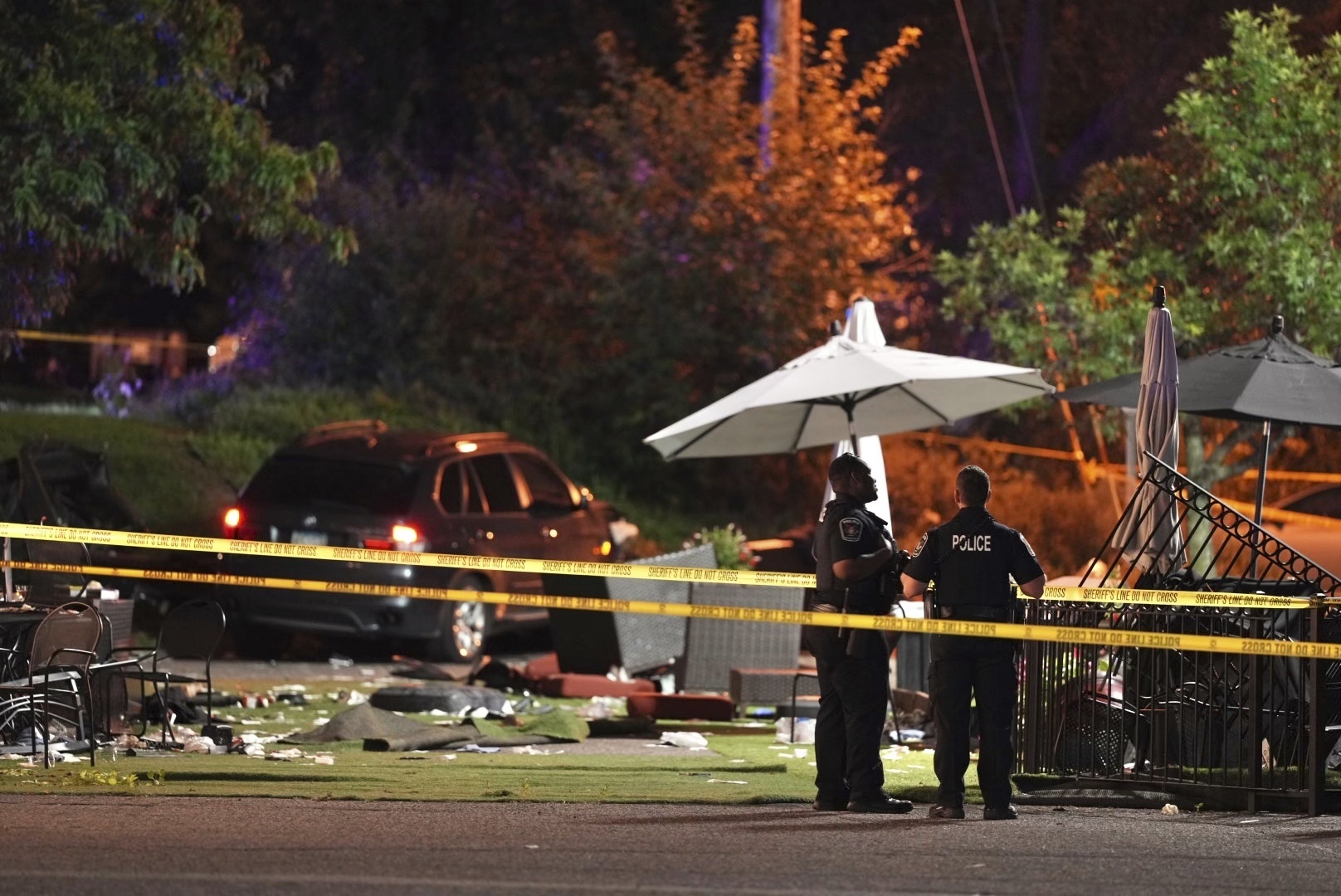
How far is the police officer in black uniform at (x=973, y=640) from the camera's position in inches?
380

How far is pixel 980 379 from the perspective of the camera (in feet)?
45.4

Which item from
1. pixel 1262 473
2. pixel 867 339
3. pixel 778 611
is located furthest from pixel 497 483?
pixel 1262 473

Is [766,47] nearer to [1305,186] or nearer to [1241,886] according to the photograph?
[1305,186]

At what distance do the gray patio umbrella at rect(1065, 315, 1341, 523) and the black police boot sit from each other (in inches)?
136

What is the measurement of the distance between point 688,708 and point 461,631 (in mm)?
3824

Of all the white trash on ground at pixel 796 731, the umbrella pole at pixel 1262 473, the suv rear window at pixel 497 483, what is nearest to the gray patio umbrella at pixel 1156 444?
the umbrella pole at pixel 1262 473

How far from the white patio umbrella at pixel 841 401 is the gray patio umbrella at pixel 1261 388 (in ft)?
2.29

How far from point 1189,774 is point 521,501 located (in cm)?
844

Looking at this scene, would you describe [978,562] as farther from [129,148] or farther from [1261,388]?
[129,148]

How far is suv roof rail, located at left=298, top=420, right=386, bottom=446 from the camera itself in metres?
17.5

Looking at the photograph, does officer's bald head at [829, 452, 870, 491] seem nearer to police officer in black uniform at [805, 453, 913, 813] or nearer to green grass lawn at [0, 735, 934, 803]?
police officer in black uniform at [805, 453, 913, 813]

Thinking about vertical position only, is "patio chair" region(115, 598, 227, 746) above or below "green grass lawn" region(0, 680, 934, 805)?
above

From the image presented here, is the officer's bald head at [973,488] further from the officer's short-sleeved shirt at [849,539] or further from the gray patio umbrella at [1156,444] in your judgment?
the gray patio umbrella at [1156,444]

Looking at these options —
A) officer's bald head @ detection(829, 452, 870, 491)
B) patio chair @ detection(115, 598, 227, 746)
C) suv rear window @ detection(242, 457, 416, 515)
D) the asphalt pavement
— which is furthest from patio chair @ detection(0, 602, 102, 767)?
suv rear window @ detection(242, 457, 416, 515)
